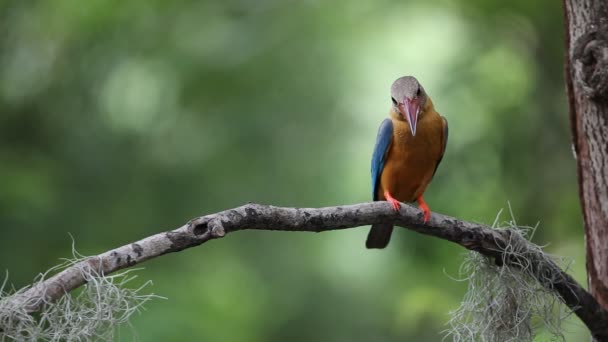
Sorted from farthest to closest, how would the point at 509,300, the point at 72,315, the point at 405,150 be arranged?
the point at 405,150, the point at 509,300, the point at 72,315

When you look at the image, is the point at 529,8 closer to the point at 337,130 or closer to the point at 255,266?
the point at 337,130

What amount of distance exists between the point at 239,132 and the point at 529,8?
2.64 meters

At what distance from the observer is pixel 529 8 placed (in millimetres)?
6848

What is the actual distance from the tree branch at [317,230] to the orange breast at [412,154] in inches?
43.7

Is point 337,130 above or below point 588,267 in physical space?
above

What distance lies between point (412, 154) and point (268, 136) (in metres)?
3.17

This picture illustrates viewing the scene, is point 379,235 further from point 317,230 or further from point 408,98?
point 317,230

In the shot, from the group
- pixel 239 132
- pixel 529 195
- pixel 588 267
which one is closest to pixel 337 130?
pixel 239 132

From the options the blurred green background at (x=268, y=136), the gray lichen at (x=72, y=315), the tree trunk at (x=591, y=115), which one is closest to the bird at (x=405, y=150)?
the tree trunk at (x=591, y=115)

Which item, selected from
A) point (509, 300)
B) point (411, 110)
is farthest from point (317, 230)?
point (411, 110)

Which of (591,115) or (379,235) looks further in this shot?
(379,235)

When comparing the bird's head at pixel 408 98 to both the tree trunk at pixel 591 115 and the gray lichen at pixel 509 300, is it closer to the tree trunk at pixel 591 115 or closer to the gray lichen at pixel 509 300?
the tree trunk at pixel 591 115

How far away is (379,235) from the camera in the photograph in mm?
4965

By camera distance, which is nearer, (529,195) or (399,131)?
(399,131)
